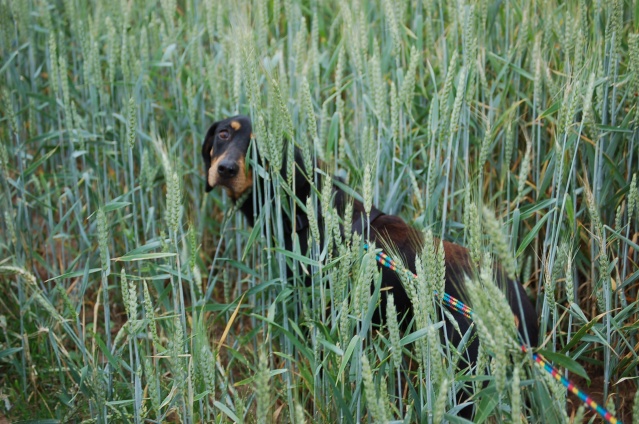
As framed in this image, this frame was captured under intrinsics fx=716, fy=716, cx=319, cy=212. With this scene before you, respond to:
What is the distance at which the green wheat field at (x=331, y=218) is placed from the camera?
2.07m

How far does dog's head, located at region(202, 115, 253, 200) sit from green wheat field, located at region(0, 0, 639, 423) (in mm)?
106

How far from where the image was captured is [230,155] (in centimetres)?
322

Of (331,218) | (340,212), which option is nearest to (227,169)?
(340,212)

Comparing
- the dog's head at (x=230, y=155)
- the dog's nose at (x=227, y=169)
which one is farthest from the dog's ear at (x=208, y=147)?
the dog's nose at (x=227, y=169)

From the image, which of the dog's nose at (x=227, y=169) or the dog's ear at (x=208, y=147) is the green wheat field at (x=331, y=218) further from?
the dog's nose at (x=227, y=169)

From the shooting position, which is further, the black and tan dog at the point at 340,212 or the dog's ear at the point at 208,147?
the dog's ear at the point at 208,147

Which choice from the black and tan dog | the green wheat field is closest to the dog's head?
the black and tan dog

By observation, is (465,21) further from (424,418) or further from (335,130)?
(424,418)

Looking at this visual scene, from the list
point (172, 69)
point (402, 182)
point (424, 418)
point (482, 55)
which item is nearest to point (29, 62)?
point (172, 69)

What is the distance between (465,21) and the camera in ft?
8.86

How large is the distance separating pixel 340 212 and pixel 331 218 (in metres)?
Result: 0.92

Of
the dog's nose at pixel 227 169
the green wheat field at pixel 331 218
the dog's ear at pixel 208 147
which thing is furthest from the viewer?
the dog's ear at pixel 208 147

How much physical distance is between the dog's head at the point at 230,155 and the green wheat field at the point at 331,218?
0.11 metres

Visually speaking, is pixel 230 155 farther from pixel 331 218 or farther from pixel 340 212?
pixel 331 218
